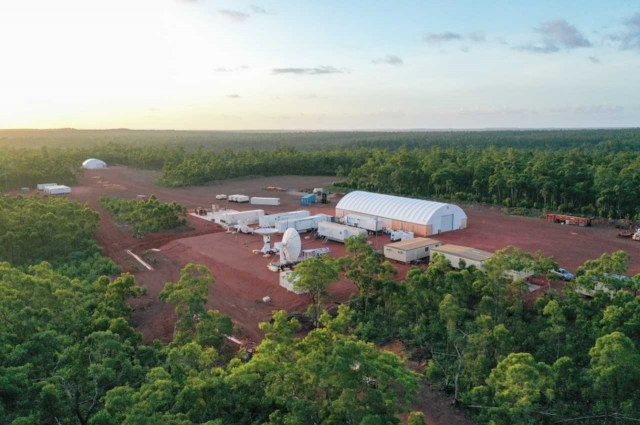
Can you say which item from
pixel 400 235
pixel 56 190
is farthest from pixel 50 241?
pixel 56 190

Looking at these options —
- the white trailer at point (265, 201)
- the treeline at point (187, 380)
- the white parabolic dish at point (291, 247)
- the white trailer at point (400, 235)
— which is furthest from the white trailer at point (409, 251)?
the white trailer at point (265, 201)

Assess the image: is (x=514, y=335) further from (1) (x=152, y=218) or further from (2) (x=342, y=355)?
(1) (x=152, y=218)

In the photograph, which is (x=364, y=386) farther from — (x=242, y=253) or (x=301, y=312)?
(x=242, y=253)

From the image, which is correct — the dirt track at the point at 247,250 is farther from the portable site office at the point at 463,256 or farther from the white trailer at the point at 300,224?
the portable site office at the point at 463,256

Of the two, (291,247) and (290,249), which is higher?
(291,247)

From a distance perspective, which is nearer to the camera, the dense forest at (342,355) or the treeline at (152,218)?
the dense forest at (342,355)

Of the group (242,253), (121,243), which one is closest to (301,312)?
(242,253)
